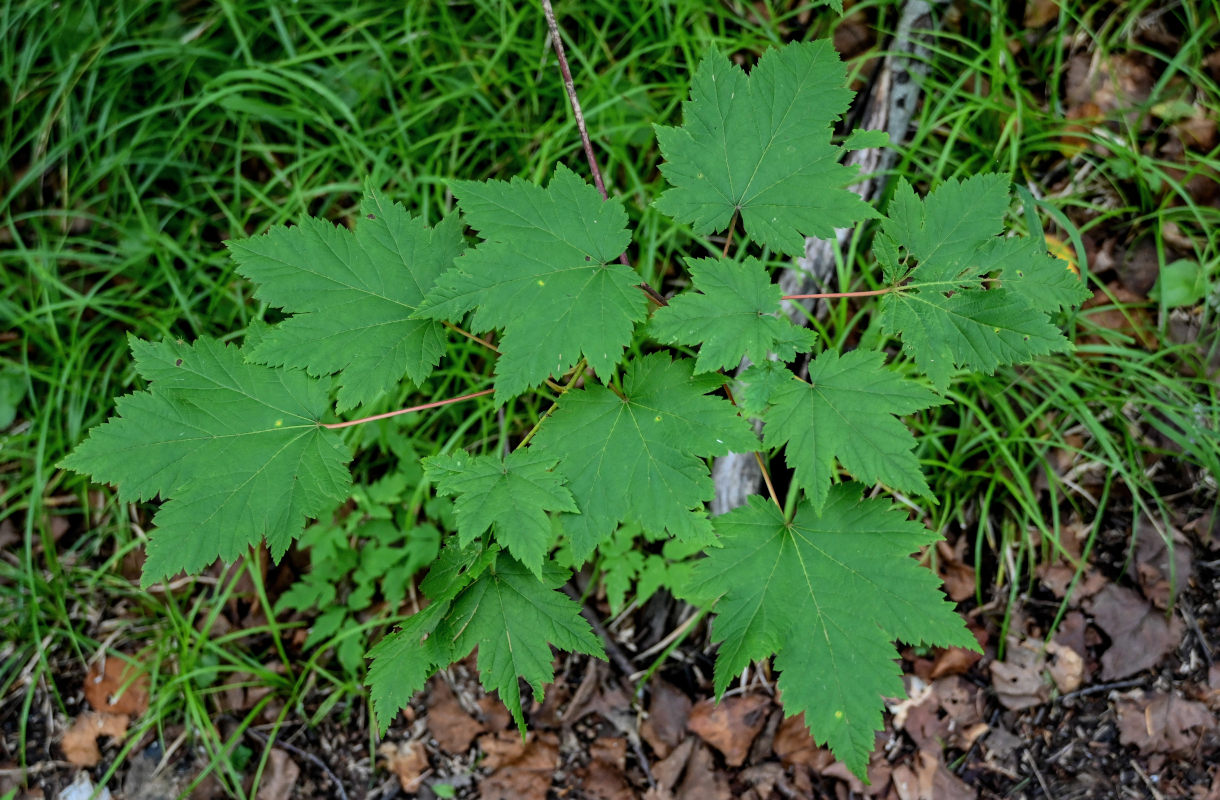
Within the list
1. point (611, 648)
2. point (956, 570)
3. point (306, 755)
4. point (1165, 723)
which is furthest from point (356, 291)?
point (1165, 723)

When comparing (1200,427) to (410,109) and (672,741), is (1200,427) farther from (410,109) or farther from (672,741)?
(410,109)

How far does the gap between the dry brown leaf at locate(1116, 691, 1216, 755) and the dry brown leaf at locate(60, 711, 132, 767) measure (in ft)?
11.3

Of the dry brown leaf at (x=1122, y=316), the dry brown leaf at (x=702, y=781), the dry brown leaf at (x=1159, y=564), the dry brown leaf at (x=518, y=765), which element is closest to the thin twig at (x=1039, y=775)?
the dry brown leaf at (x=1159, y=564)

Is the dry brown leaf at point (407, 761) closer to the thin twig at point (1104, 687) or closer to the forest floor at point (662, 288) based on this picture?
the forest floor at point (662, 288)

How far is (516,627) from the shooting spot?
5.01 ft

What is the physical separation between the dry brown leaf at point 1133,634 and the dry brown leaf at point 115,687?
3.35 m

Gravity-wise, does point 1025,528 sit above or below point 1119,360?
below

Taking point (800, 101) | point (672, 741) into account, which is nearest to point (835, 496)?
point (800, 101)

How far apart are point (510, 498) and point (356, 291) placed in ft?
1.85

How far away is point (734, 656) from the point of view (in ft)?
4.77

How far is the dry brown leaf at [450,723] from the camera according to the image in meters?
2.60

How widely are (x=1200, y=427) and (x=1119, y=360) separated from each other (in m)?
0.29

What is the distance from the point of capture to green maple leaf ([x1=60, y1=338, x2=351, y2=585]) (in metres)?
1.46

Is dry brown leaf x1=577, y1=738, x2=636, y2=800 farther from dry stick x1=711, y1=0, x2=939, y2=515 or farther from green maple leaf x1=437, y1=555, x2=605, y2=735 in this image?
green maple leaf x1=437, y1=555, x2=605, y2=735
